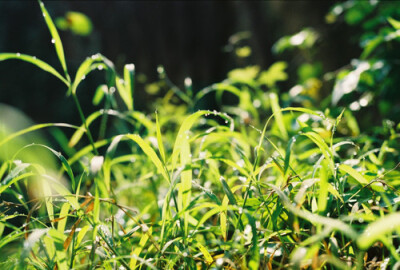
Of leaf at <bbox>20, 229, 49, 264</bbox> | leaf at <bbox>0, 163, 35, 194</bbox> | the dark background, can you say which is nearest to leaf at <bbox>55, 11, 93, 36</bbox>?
the dark background

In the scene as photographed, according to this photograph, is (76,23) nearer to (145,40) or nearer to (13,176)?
(145,40)

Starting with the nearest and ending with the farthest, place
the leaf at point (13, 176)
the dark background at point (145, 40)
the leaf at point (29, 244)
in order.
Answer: the leaf at point (29, 244) → the leaf at point (13, 176) → the dark background at point (145, 40)

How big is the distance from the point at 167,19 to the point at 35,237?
3173 mm

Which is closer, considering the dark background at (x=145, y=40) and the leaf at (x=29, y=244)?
the leaf at (x=29, y=244)

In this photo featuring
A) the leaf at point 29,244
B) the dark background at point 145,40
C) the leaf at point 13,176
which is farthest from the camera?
the dark background at point 145,40

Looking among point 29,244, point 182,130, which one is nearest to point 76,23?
point 182,130

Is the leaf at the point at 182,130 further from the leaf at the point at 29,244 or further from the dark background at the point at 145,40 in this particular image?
the dark background at the point at 145,40

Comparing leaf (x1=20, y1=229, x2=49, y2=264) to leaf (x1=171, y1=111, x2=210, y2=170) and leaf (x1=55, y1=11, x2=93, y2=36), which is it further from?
leaf (x1=55, y1=11, x2=93, y2=36)

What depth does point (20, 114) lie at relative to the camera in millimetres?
2547

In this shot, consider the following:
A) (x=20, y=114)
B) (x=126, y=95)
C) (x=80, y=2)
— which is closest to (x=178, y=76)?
(x=80, y=2)

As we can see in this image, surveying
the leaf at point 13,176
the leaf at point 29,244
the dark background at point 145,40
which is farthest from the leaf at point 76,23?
the leaf at point 29,244

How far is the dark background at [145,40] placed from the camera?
8.82ft

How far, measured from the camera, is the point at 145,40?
3.28m

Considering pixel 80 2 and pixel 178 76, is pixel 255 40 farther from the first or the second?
pixel 80 2
